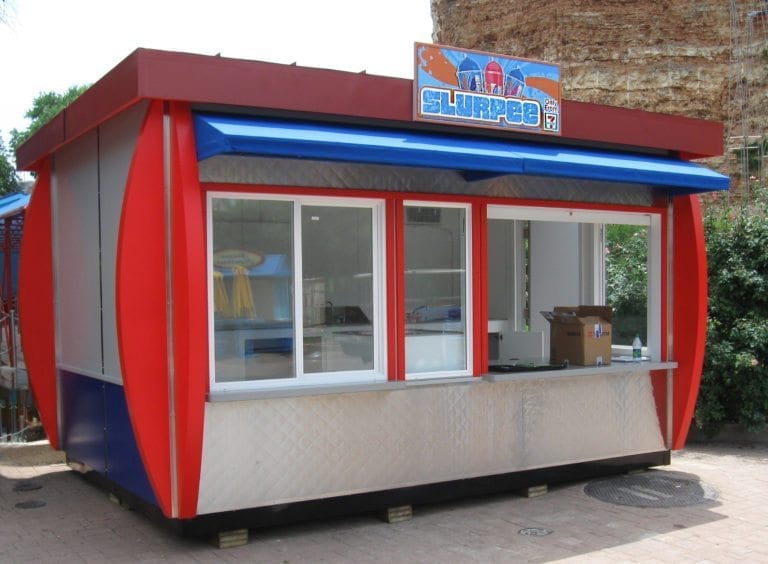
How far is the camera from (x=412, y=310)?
6.43 meters

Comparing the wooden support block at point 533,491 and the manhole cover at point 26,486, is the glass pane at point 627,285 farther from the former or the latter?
the manhole cover at point 26,486

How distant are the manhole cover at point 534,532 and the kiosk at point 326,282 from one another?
2.25ft

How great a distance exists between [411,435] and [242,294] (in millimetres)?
1694

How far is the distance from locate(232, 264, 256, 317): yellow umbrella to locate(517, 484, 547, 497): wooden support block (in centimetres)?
286

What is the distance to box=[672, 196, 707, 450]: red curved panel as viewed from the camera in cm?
752

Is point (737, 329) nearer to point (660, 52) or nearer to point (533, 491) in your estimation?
point (533, 491)

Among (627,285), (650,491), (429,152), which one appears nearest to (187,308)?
(429,152)

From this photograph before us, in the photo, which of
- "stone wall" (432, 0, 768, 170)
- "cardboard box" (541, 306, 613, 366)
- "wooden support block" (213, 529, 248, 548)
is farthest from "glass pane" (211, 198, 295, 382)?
"stone wall" (432, 0, 768, 170)

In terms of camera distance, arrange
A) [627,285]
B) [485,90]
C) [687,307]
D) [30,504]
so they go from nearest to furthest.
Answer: [485,90]
[30,504]
[687,307]
[627,285]

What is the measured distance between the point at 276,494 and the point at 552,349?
3.19m

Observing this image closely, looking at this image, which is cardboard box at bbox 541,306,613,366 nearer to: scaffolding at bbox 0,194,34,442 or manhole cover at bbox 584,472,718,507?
manhole cover at bbox 584,472,718,507

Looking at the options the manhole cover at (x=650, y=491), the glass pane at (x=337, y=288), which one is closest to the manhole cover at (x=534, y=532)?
the manhole cover at (x=650, y=491)

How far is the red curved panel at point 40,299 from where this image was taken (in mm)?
7691

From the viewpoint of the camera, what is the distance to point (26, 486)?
292 inches
